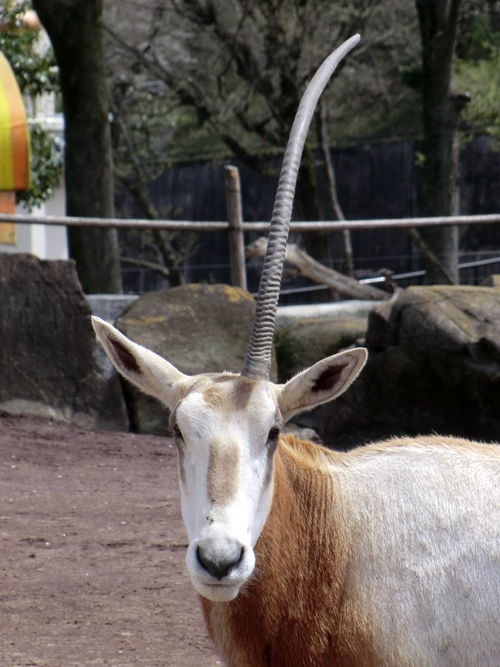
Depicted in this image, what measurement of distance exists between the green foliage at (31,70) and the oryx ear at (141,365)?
532 inches

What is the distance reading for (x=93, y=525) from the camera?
593 centimetres

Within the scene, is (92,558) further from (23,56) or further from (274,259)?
(23,56)

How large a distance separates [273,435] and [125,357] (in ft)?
1.95

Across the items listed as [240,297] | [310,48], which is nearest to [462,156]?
[310,48]

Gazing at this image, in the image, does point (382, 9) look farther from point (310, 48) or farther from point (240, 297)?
point (240, 297)

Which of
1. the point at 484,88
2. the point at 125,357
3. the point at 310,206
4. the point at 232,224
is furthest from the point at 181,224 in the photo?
the point at 484,88

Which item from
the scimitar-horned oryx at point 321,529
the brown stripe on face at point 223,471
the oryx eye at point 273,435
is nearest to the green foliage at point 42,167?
the scimitar-horned oryx at point 321,529

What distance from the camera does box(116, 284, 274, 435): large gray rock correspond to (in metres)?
8.61

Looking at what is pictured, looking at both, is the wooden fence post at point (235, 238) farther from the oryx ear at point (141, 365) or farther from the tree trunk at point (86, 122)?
the oryx ear at point (141, 365)

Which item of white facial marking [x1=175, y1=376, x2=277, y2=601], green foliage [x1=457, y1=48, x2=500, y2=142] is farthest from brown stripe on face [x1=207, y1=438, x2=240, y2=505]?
green foliage [x1=457, y1=48, x2=500, y2=142]

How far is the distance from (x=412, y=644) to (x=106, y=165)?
9.42 metres

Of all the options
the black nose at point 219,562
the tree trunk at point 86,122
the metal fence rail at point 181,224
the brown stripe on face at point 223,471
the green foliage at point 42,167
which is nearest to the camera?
the black nose at point 219,562

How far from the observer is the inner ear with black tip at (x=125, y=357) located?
3361 mm

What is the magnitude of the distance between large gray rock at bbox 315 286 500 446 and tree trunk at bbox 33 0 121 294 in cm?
418
